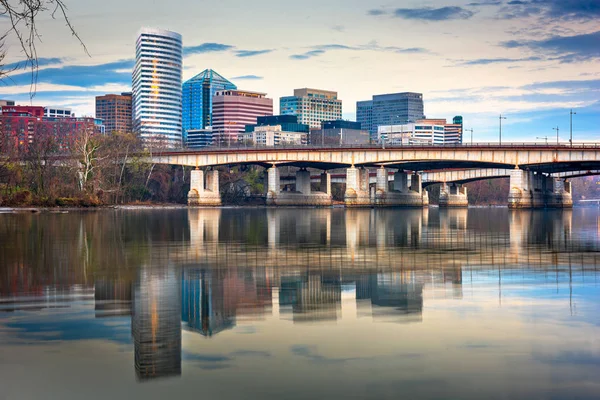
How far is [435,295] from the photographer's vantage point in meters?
18.9

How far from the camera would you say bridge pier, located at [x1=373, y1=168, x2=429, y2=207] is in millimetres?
151625

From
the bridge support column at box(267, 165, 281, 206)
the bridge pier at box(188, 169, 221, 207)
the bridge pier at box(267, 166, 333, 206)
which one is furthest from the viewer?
the bridge pier at box(267, 166, 333, 206)

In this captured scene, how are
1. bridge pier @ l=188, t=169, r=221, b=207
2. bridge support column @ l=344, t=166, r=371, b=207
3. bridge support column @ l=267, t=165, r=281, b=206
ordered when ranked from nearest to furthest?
1. bridge support column @ l=344, t=166, r=371, b=207
2. bridge pier @ l=188, t=169, r=221, b=207
3. bridge support column @ l=267, t=165, r=281, b=206

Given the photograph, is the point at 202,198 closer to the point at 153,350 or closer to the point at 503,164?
the point at 503,164

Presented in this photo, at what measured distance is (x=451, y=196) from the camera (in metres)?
195

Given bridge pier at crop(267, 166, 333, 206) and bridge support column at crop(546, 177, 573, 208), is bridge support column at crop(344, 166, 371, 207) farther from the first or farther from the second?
bridge support column at crop(546, 177, 573, 208)

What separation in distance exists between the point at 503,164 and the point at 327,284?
119692 mm

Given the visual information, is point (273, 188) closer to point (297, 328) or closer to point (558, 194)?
point (558, 194)

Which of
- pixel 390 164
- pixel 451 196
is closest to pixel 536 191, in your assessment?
pixel 390 164

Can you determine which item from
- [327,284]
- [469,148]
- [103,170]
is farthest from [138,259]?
[469,148]

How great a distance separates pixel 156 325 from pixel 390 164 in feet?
455

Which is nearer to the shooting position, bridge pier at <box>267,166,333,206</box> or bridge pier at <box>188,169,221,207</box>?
bridge pier at <box>188,169,221,207</box>

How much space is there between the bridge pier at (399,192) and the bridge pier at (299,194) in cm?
1263

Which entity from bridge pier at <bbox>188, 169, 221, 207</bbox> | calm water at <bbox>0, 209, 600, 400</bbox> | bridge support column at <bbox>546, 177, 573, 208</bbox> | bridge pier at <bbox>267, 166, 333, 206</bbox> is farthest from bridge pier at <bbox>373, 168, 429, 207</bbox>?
calm water at <bbox>0, 209, 600, 400</bbox>
